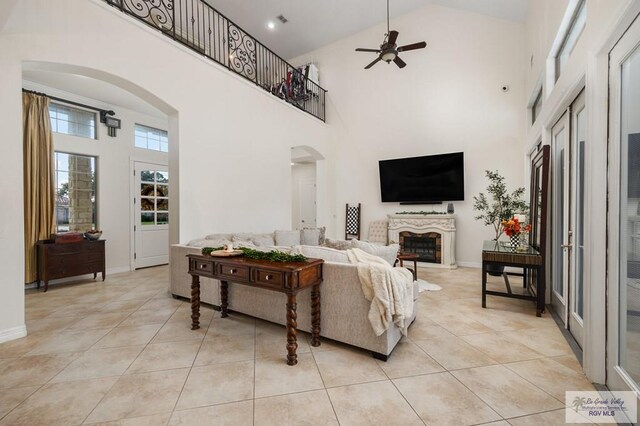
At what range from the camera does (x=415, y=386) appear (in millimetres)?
1899

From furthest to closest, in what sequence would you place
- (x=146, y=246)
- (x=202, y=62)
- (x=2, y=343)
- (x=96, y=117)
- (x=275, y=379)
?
(x=146, y=246)
(x=96, y=117)
(x=202, y=62)
(x=2, y=343)
(x=275, y=379)

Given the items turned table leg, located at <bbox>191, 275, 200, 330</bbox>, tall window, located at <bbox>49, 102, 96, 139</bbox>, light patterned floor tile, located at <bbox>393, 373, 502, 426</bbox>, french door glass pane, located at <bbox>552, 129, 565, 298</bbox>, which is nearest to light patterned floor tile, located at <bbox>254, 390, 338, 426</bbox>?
light patterned floor tile, located at <bbox>393, 373, 502, 426</bbox>

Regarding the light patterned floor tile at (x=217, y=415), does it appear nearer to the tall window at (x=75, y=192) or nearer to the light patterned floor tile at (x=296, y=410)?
the light patterned floor tile at (x=296, y=410)

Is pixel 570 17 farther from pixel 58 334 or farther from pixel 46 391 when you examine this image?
pixel 58 334

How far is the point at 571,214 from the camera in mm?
2756

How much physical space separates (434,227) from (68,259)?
6588 millimetres

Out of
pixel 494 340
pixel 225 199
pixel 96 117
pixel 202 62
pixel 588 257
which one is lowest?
pixel 494 340

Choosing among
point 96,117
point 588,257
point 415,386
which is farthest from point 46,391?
point 96,117

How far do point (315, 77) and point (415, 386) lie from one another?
7.48 m

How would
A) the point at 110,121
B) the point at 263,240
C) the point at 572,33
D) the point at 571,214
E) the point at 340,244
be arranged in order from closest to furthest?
the point at 571,214 < the point at 572,33 < the point at 340,244 < the point at 263,240 < the point at 110,121

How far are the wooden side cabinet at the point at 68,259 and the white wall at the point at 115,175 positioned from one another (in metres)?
0.63

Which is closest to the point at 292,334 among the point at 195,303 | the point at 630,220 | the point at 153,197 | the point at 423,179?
the point at 195,303

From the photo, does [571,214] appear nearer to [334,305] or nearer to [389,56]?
[334,305]

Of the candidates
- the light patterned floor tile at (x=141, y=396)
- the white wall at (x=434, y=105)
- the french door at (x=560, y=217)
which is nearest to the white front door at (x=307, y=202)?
the white wall at (x=434, y=105)
